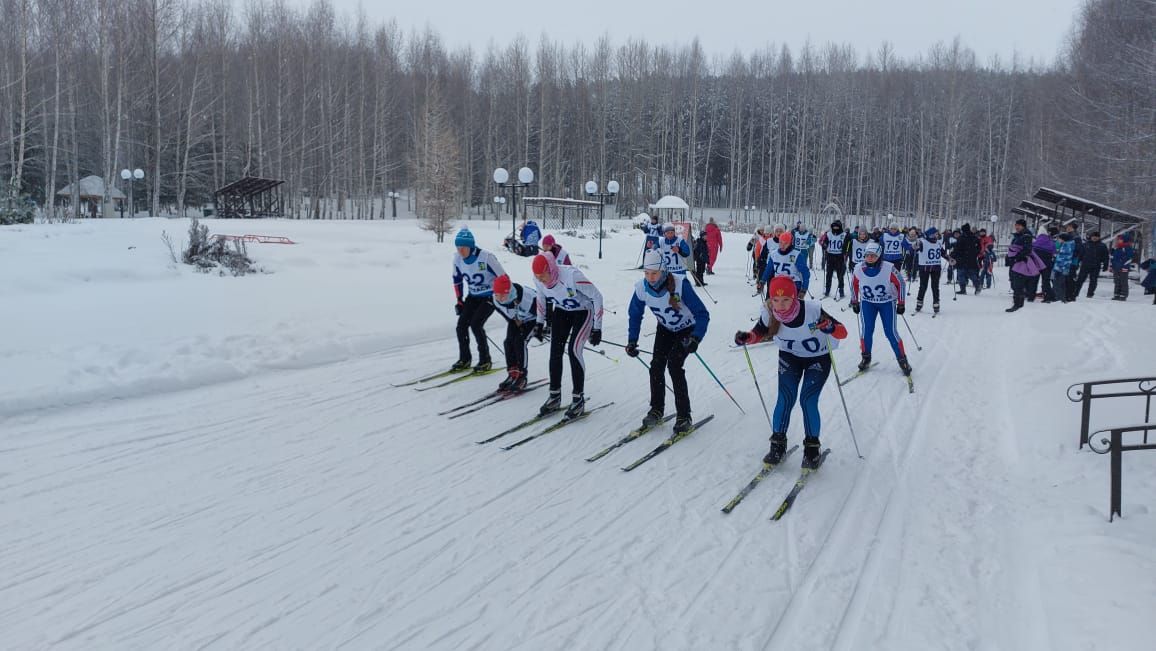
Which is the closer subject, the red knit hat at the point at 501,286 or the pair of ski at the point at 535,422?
the pair of ski at the point at 535,422

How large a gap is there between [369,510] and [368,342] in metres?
5.96

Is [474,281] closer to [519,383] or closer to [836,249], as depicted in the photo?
[519,383]

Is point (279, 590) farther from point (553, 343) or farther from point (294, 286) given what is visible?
point (294, 286)

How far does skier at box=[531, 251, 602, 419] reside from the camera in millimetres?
6992

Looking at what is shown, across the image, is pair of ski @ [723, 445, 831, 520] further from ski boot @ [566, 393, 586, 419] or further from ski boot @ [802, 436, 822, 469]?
ski boot @ [566, 393, 586, 419]

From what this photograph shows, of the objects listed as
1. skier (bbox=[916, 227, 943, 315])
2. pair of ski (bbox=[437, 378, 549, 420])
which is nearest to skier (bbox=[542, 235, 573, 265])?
pair of ski (bbox=[437, 378, 549, 420])

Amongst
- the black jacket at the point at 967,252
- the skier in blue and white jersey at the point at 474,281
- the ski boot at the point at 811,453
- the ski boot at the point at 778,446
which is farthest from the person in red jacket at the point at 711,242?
the ski boot at the point at 811,453

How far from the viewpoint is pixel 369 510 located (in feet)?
15.7

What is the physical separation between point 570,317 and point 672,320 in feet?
3.89

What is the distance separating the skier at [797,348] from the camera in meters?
5.41

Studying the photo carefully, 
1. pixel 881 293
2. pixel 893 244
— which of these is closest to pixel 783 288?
pixel 881 293

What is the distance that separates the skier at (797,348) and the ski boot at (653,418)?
50.6 inches

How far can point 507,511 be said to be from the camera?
4.79 m

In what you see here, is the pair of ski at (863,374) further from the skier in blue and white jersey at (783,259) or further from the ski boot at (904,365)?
the skier in blue and white jersey at (783,259)
